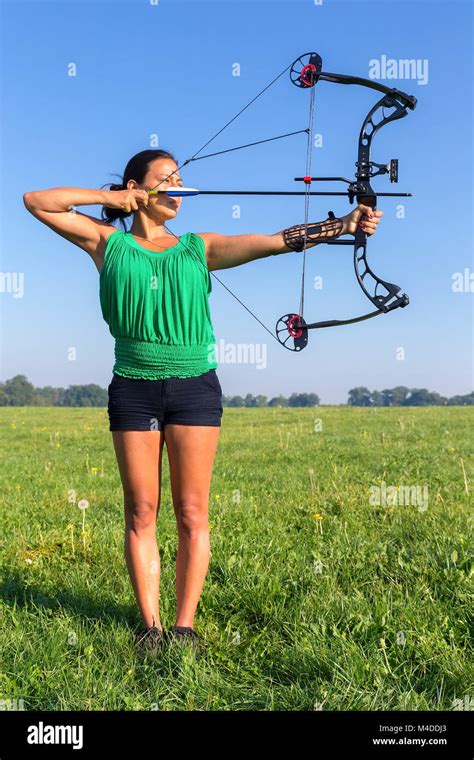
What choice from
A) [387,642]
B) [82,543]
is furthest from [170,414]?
[82,543]

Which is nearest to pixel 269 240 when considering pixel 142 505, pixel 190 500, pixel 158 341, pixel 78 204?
pixel 158 341

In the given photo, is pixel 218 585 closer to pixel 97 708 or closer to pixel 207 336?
pixel 97 708

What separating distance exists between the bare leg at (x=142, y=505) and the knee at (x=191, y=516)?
0.13 m

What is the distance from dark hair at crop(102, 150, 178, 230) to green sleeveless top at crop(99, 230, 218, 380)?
26 cm

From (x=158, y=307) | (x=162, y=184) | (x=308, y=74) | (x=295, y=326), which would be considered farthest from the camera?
(x=308, y=74)

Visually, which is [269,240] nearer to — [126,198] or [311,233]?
[311,233]

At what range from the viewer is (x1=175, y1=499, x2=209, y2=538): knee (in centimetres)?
364

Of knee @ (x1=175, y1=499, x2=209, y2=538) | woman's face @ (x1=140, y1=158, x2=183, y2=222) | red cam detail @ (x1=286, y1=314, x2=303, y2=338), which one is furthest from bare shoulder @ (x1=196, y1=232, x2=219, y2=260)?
knee @ (x1=175, y1=499, x2=209, y2=538)

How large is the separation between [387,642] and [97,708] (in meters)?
1.44

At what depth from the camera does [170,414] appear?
3.54m

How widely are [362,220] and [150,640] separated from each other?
2359mm

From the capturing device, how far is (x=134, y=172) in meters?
3.69
